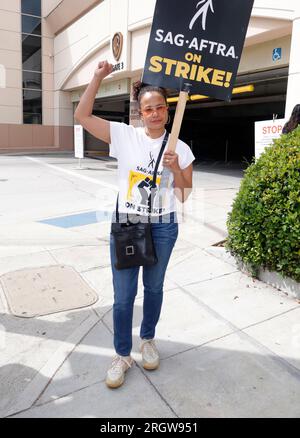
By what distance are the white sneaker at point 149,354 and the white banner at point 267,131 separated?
390 centimetres

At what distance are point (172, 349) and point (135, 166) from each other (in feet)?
4.81

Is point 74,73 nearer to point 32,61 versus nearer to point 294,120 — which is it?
point 32,61

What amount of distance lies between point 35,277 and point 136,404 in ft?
7.39

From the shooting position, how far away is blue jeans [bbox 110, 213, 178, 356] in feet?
7.95

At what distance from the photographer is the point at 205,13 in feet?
8.47

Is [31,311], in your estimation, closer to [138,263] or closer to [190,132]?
[138,263]

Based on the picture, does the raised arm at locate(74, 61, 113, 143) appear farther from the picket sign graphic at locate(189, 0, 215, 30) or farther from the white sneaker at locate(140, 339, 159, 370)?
the white sneaker at locate(140, 339, 159, 370)

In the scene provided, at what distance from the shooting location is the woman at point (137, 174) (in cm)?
235

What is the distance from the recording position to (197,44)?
2.60 m

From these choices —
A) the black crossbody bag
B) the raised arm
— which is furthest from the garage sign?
the black crossbody bag

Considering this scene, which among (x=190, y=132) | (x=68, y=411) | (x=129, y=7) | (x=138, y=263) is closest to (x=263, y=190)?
(x=138, y=263)

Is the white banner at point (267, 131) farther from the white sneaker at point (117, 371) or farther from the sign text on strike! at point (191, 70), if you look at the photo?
the white sneaker at point (117, 371)

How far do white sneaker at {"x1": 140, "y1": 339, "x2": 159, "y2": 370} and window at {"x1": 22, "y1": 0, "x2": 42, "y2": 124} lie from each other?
2256 centimetres

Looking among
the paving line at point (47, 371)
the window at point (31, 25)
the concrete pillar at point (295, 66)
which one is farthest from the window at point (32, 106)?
the paving line at point (47, 371)
